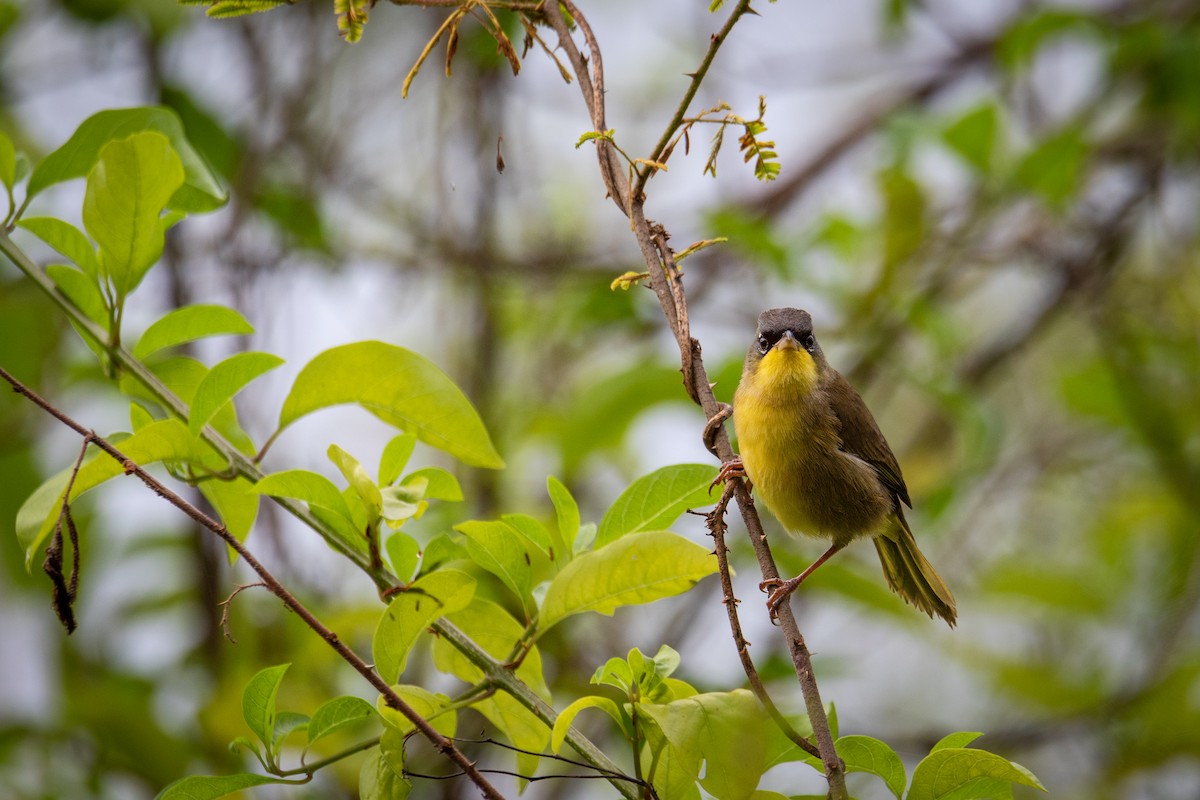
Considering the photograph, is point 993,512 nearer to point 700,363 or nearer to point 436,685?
point 436,685

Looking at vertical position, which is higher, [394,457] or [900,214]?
[900,214]

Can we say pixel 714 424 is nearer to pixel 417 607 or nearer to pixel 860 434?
pixel 417 607

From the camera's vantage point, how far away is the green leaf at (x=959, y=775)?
1.69 m

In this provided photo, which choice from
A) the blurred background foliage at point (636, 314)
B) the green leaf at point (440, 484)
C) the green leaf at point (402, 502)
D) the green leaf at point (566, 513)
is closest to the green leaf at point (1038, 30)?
the blurred background foliage at point (636, 314)

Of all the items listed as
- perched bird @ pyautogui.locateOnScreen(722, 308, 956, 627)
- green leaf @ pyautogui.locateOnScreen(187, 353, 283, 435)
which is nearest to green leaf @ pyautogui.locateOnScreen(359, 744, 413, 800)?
green leaf @ pyautogui.locateOnScreen(187, 353, 283, 435)

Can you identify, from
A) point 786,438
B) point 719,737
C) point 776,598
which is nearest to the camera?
point 719,737

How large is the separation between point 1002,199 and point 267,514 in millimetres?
3007

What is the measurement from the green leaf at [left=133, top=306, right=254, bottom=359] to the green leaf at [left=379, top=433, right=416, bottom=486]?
0.32m

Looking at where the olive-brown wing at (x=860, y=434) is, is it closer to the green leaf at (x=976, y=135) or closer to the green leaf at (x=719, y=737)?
the green leaf at (x=976, y=135)

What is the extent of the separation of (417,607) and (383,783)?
0.85 feet

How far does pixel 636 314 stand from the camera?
4.45m

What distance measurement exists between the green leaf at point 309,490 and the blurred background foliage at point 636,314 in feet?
4.22

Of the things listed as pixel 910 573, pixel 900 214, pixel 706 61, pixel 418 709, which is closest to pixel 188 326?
pixel 418 709

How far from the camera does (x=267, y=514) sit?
407 centimetres
